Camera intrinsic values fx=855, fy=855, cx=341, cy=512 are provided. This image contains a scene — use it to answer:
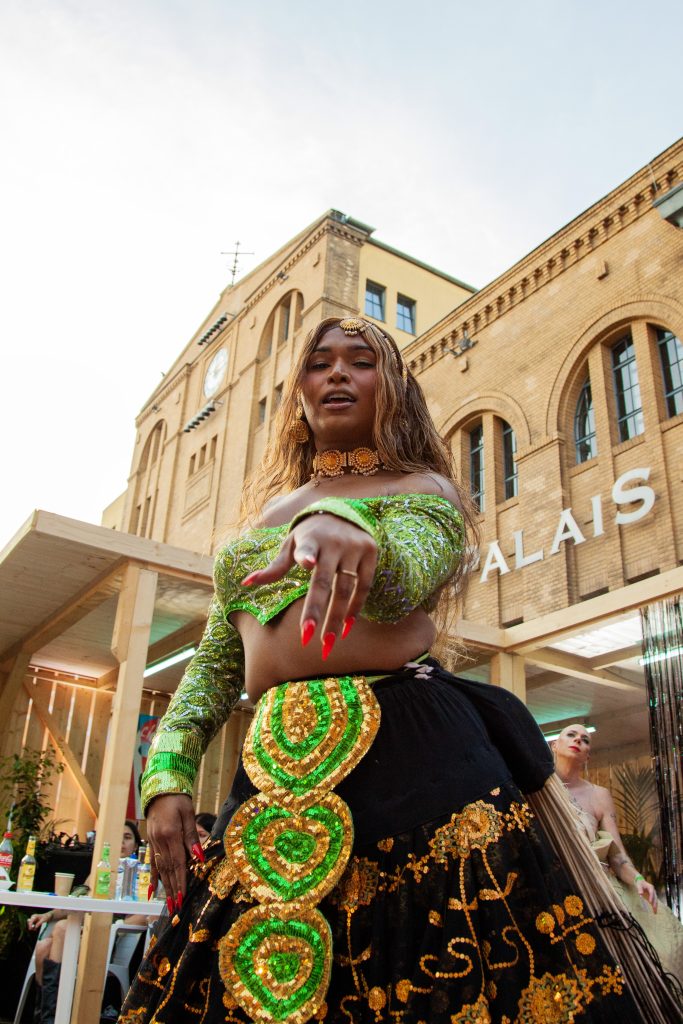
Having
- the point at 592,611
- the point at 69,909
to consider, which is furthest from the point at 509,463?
the point at 69,909

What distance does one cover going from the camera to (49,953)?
628cm

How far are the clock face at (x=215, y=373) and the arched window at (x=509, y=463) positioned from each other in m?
12.7

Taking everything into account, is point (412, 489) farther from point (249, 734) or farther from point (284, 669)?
point (249, 734)

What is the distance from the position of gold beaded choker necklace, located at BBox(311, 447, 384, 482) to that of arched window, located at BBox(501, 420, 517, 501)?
1431cm

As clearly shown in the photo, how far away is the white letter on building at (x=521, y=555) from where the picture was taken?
14.7 m

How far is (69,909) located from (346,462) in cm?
492

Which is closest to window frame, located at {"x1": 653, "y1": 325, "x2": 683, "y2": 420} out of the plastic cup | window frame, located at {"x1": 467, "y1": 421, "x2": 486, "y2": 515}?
window frame, located at {"x1": 467, "y1": 421, "x2": 486, "y2": 515}

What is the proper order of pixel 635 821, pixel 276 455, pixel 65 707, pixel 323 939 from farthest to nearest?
pixel 65 707, pixel 635 821, pixel 276 455, pixel 323 939

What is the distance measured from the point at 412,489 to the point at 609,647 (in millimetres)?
9153

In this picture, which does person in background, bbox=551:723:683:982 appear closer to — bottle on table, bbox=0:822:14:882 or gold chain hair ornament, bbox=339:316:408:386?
bottle on table, bbox=0:822:14:882

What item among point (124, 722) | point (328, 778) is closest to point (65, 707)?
point (124, 722)

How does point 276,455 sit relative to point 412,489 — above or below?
above

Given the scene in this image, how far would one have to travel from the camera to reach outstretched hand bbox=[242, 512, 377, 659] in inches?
40.0

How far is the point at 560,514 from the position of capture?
14555 mm
